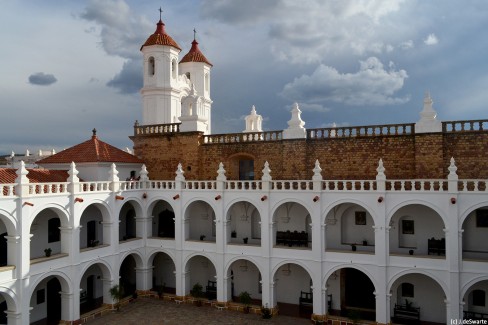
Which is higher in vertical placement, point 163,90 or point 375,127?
point 163,90

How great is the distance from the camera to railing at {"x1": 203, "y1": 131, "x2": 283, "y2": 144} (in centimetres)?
2481

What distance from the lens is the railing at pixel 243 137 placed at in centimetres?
2481

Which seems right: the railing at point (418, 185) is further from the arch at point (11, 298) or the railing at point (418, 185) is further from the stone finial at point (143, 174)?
the arch at point (11, 298)

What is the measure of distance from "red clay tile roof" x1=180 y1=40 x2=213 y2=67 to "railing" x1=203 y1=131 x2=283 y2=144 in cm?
1075

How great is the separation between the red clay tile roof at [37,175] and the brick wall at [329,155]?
22.7 feet

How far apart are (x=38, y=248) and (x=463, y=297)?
894 inches

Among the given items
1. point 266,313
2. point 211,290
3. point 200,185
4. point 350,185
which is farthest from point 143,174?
point 350,185

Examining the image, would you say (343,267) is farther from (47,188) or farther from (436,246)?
(47,188)

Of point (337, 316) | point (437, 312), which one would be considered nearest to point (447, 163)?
point (437, 312)

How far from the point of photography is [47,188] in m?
19.4

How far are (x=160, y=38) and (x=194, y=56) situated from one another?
4.88 m

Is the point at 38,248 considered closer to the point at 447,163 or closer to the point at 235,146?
the point at 235,146

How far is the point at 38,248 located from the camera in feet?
69.4

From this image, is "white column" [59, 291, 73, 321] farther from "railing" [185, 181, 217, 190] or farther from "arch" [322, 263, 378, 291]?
"arch" [322, 263, 378, 291]
